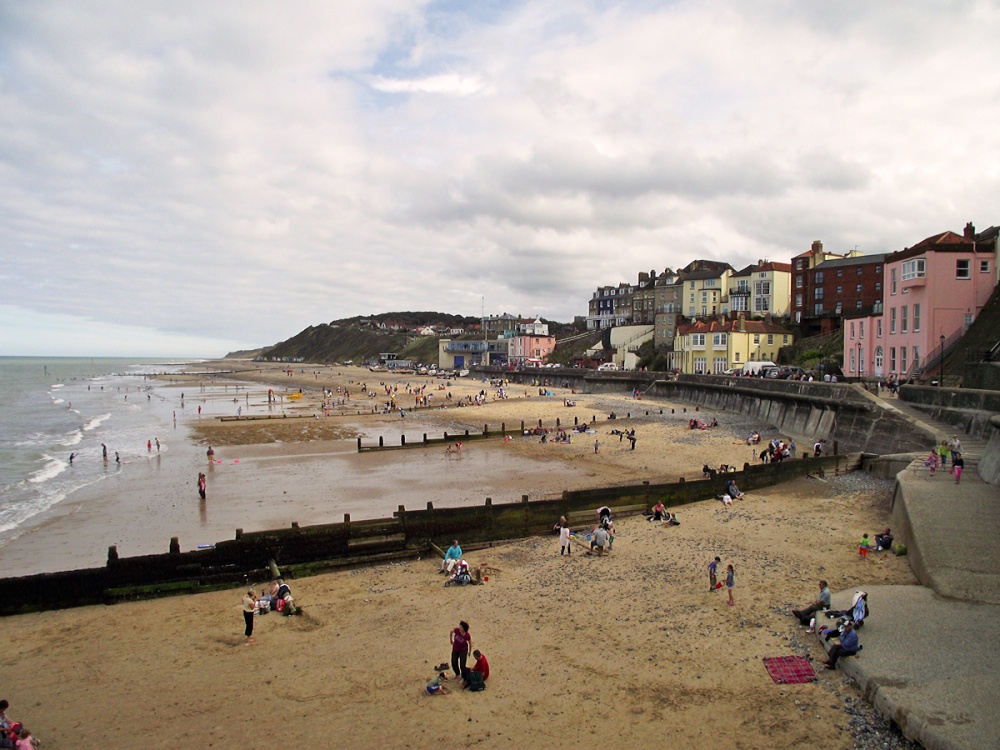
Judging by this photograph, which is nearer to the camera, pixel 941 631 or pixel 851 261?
pixel 941 631

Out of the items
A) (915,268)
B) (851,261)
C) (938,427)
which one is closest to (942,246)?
(915,268)

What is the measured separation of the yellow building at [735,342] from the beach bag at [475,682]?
5948 cm

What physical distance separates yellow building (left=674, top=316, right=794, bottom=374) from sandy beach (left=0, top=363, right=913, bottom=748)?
145ft

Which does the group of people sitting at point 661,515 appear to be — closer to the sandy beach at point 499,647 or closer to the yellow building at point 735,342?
the sandy beach at point 499,647

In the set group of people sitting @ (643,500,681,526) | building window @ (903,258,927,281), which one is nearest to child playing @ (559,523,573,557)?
group of people sitting @ (643,500,681,526)

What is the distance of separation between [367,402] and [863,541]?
184 feet

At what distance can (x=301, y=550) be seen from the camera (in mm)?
16406

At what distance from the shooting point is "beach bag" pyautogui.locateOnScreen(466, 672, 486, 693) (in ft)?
32.9

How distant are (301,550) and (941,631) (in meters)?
14.0

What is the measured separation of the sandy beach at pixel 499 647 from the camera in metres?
9.17

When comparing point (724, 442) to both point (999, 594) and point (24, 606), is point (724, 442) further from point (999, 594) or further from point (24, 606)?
point (24, 606)

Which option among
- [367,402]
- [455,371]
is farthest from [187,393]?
[455,371]

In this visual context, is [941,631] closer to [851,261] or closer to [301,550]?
[301,550]

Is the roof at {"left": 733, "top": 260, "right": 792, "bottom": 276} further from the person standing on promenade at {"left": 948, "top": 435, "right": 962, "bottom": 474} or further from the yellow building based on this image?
the person standing on promenade at {"left": 948, "top": 435, "right": 962, "bottom": 474}
